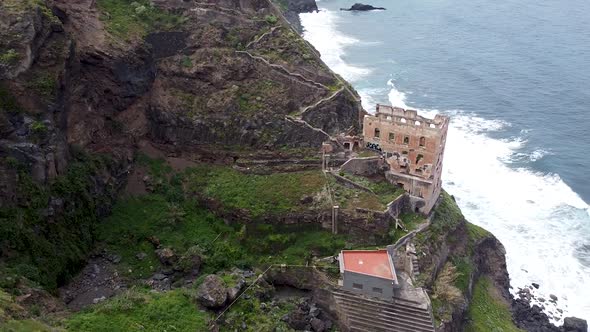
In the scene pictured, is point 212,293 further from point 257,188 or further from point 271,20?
point 271,20

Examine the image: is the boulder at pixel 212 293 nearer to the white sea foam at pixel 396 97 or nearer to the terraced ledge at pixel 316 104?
the terraced ledge at pixel 316 104

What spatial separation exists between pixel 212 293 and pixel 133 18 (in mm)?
28927

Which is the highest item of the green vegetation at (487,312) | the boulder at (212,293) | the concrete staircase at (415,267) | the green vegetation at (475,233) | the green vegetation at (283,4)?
the boulder at (212,293)

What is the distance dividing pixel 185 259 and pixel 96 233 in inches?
284

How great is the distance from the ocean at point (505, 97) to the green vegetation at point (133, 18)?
37354 mm

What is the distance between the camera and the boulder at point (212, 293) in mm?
41250

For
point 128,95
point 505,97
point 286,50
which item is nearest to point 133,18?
point 128,95

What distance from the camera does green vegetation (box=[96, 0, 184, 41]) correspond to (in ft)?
180

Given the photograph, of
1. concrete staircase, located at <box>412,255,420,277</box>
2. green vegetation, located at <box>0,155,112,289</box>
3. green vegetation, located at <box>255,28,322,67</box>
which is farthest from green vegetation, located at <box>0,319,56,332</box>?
green vegetation, located at <box>255,28,322,67</box>

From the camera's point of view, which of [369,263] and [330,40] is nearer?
[369,263]

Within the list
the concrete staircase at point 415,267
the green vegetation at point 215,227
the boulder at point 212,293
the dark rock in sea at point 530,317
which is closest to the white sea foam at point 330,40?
the green vegetation at point 215,227

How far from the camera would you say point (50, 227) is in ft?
140

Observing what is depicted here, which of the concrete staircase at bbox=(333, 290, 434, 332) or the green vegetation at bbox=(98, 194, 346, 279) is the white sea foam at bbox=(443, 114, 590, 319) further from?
the green vegetation at bbox=(98, 194, 346, 279)

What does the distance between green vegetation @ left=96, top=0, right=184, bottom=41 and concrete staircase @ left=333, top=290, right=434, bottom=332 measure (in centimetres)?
3005
